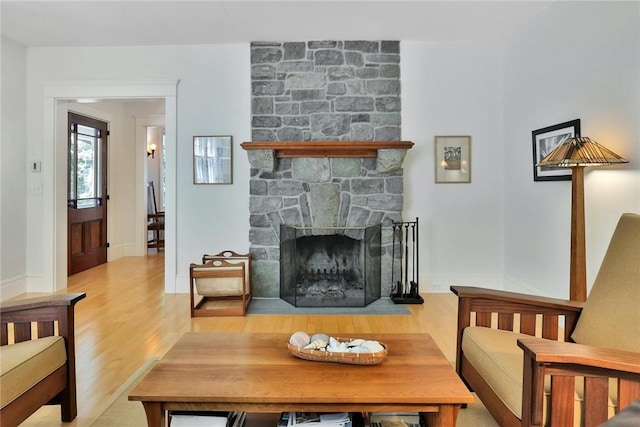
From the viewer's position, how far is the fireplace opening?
147 inches

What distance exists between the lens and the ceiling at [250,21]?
3.22 metres

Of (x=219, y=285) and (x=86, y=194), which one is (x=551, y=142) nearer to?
(x=219, y=285)

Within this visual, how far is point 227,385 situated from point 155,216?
620 cm

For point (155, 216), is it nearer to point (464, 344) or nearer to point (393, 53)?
point (393, 53)

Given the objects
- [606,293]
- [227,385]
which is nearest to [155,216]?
[227,385]

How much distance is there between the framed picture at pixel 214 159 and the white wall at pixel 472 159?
192cm

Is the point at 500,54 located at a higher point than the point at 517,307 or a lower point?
higher

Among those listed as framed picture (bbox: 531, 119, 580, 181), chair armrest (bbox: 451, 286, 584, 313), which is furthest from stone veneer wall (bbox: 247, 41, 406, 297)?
chair armrest (bbox: 451, 286, 584, 313)

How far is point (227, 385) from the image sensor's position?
1.29 m

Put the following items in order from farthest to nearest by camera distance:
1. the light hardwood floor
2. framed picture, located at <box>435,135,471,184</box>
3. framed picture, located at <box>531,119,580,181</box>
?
framed picture, located at <box>435,135,471,184</box>
framed picture, located at <box>531,119,580,181</box>
the light hardwood floor

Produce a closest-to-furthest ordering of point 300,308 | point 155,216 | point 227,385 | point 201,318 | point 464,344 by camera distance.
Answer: point 227,385, point 464,344, point 201,318, point 300,308, point 155,216

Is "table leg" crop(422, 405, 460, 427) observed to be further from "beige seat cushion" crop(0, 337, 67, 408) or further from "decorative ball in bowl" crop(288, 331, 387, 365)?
"beige seat cushion" crop(0, 337, 67, 408)

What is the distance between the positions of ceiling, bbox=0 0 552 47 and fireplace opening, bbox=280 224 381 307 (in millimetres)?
1977

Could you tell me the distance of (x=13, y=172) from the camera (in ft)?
12.9
